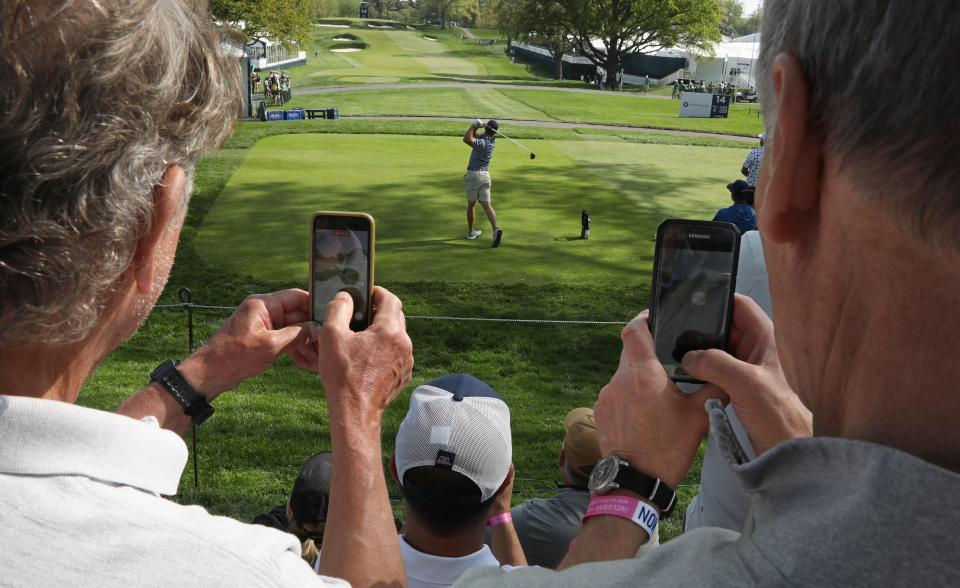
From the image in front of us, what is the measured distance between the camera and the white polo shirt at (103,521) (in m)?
1.05

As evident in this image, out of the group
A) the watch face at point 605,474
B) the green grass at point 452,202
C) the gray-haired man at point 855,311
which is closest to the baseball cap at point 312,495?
the watch face at point 605,474

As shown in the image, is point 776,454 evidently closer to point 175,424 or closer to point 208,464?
point 175,424

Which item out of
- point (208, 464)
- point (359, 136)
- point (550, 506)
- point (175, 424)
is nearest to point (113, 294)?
point (175, 424)

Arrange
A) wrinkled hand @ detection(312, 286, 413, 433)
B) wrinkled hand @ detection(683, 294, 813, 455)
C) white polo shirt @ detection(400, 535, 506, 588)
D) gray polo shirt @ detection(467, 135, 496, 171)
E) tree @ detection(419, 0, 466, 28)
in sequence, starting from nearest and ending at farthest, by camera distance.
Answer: wrinkled hand @ detection(683, 294, 813, 455) < wrinkled hand @ detection(312, 286, 413, 433) < white polo shirt @ detection(400, 535, 506, 588) < gray polo shirt @ detection(467, 135, 496, 171) < tree @ detection(419, 0, 466, 28)

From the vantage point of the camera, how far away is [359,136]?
84.0 feet

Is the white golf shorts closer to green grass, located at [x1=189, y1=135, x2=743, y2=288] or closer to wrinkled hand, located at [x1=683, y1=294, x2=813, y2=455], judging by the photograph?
green grass, located at [x1=189, y1=135, x2=743, y2=288]

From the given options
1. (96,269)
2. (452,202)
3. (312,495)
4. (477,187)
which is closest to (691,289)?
(96,269)

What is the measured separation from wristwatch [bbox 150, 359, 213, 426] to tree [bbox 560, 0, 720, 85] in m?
63.0

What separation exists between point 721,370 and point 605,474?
10.9 inches

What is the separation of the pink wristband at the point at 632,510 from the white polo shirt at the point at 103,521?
58 cm

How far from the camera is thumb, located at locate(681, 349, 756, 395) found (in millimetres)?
1558

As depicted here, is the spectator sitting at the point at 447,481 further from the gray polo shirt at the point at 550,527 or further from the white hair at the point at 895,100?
the white hair at the point at 895,100

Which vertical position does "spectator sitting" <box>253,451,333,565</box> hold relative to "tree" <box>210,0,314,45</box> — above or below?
below

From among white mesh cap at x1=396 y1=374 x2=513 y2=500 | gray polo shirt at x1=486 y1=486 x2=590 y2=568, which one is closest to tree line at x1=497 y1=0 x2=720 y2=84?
gray polo shirt at x1=486 y1=486 x2=590 y2=568
